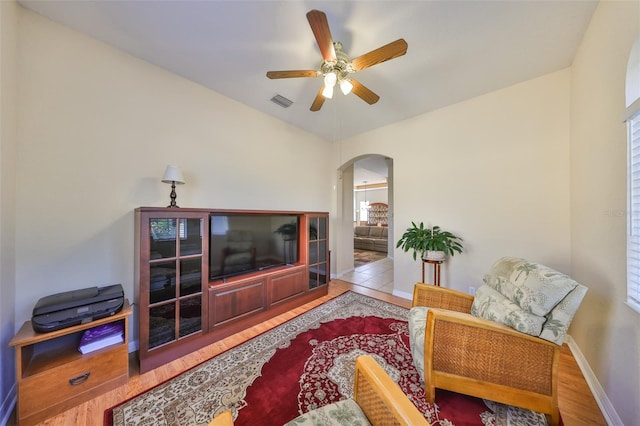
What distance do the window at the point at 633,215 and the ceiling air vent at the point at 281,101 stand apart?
304cm

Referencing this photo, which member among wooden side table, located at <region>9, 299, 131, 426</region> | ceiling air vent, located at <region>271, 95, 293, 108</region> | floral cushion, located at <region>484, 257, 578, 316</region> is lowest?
wooden side table, located at <region>9, 299, 131, 426</region>

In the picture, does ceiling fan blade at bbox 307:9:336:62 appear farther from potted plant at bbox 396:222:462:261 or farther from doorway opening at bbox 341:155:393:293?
doorway opening at bbox 341:155:393:293

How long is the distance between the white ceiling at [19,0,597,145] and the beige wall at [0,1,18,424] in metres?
0.43

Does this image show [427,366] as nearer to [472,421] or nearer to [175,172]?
[472,421]

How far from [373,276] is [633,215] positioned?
11.8ft

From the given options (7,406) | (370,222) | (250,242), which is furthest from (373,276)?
(370,222)

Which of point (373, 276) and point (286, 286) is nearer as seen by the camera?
point (286, 286)

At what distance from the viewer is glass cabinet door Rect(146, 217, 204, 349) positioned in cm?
187

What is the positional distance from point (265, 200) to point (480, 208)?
300 centimetres

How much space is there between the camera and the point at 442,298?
200 cm

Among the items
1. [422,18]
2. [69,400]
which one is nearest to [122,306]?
[69,400]

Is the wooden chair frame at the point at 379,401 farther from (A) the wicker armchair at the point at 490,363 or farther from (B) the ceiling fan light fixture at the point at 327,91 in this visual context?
(B) the ceiling fan light fixture at the point at 327,91

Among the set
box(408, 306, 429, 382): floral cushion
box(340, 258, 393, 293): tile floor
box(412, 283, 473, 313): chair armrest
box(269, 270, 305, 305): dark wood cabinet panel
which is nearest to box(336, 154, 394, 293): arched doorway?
box(340, 258, 393, 293): tile floor

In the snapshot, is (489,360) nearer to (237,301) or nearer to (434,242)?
(434,242)
